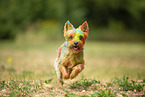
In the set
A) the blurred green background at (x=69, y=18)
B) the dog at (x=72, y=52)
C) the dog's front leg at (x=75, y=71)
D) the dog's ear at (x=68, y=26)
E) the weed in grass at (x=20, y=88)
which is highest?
the blurred green background at (x=69, y=18)

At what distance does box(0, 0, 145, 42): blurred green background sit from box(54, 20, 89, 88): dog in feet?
71.9

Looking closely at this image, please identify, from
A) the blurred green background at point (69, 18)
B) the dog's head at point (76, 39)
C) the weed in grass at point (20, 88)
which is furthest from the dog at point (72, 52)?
the blurred green background at point (69, 18)

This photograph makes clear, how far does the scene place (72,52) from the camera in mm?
4492

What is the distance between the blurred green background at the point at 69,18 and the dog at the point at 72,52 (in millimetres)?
21907

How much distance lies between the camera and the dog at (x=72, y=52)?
433 centimetres

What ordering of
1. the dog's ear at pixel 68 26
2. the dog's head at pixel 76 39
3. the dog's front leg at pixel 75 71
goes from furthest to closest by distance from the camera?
1. the dog's ear at pixel 68 26
2. the dog's front leg at pixel 75 71
3. the dog's head at pixel 76 39

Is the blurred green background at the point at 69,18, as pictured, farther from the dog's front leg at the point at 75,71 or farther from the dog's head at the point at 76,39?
the dog's front leg at the point at 75,71

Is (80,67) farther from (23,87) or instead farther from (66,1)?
(66,1)

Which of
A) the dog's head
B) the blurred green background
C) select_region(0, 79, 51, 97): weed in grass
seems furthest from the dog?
the blurred green background

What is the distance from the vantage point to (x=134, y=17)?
29078 millimetres

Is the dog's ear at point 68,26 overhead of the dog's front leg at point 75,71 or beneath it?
overhead

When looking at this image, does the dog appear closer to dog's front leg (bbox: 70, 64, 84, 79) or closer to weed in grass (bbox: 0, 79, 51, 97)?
dog's front leg (bbox: 70, 64, 84, 79)

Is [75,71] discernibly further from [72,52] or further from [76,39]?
[76,39]

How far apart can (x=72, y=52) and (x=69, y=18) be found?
23486 mm
